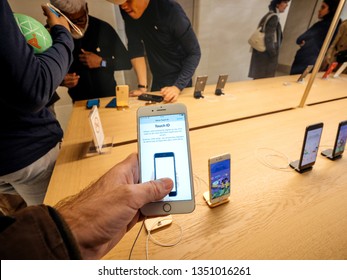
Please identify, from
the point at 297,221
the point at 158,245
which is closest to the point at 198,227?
the point at 158,245

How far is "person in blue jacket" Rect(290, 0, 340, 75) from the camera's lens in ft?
7.55

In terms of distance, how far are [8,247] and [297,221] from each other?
0.65 meters

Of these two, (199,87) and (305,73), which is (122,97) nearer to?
(199,87)

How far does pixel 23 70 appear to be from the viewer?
46 centimetres

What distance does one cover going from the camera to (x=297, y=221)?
521 mm

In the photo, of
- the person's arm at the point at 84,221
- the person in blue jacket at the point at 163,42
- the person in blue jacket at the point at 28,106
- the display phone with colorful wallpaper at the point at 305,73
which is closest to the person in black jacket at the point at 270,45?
the display phone with colorful wallpaper at the point at 305,73

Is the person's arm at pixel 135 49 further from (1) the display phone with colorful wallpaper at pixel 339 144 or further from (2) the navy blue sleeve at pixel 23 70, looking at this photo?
(1) the display phone with colorful wallpaper at pixel 339 144

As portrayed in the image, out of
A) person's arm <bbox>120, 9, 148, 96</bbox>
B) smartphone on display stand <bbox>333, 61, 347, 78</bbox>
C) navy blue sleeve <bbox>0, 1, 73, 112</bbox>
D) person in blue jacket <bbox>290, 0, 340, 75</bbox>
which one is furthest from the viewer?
person in blue jacket <bbox>290, 0, 340, 75</bbox>

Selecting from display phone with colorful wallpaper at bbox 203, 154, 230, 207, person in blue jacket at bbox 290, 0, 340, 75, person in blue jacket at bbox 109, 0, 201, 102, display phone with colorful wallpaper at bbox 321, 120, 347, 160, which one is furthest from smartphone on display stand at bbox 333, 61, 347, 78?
display phone with colorful wallpaper at bbox 203, 154, 230, 207

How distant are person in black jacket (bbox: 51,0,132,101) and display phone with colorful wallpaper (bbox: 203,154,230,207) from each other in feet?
4.24

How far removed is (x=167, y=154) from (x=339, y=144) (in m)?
0.73

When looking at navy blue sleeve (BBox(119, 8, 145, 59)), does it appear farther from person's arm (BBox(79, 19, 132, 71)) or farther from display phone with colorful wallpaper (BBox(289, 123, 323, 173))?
display phone with colorful wallpaper (BBox(289, 123, 323, 173))

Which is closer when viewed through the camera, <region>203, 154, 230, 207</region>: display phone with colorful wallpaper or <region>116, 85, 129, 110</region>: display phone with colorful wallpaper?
<region>203, 154, 230, 207</region>: display phone with colorful wallpaper

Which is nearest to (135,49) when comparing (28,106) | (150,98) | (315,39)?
(150,98)
